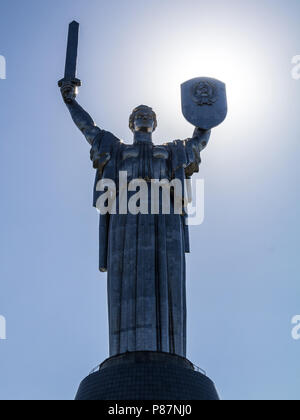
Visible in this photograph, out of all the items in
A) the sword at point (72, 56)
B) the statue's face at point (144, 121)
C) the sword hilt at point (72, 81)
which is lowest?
the statue's face at point (144, 121)

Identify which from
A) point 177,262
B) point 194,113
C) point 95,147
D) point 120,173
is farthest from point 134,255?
point 194,113

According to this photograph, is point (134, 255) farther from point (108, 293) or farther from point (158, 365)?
point (158, 365)

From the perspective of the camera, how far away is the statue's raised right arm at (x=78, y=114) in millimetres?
15008

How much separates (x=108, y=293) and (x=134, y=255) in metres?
0.95

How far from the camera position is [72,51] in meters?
16.0

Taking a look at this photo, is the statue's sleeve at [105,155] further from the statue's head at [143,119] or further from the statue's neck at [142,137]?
the statue's head at [143,119]

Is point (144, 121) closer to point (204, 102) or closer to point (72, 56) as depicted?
point (204, 102)

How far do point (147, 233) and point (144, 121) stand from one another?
10.6 ft

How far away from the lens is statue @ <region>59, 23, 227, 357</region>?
12.3m

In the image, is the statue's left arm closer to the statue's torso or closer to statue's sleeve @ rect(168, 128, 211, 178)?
statue's sleeve @ rect(168, 128, 211, 178)

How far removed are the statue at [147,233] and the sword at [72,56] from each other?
0.03 m

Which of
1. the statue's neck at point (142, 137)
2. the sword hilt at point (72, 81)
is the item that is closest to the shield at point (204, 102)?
the statue's neck at point (142, 137)

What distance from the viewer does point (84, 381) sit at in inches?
455

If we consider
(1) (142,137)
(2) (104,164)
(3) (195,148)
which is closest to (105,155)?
(2) (104,164)
